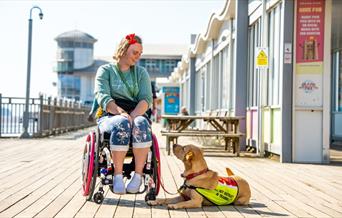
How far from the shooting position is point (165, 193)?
5.50 metres

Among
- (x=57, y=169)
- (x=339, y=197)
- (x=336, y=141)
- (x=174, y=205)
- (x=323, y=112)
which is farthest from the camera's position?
(x=336, y=141)

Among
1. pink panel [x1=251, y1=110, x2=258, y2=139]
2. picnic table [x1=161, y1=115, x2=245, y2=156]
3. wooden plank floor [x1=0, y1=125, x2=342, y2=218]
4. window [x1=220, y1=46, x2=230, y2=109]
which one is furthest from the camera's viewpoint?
window [x1=220, y1=46, x2=230, y2=109]

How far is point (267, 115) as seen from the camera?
10.9 metres

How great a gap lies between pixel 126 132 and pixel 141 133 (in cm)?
12

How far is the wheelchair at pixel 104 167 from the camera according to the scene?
15.3 feet

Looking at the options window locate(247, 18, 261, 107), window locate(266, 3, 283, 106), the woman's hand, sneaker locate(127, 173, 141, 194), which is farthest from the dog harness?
window locate(247, 18, 261, 107)

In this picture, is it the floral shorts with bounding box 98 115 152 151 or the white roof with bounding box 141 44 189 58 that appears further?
the white roof with bounding box 141 44 189 58

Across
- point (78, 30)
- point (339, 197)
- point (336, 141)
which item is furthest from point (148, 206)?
point (78, 30)

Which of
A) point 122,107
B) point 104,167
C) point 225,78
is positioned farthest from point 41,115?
point 104,167

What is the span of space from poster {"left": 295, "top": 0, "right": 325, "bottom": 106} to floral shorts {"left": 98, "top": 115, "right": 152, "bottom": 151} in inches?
210

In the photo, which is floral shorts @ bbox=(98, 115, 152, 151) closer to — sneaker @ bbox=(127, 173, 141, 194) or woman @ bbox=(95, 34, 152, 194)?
woman @ bbox=(95, 34, 152, 194)

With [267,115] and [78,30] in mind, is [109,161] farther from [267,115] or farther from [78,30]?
[78,30]

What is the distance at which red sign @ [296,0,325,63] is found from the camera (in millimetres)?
9352

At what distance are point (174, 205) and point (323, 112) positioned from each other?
545 cm
